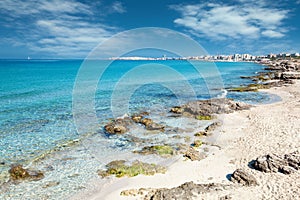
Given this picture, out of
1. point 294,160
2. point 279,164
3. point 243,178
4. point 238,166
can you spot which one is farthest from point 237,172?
point 294,160

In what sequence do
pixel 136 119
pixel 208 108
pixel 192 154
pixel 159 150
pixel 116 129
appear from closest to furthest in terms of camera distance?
pixel 192 154
pixel 159 150
pixel 116 129
pixel 136 119
pixel 208 108

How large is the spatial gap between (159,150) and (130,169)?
2865mm

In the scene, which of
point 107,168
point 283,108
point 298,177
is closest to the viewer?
point 298,177

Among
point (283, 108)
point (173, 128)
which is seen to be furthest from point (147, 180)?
point (283, 108)

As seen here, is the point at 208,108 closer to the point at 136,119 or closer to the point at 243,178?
the point at 136,119

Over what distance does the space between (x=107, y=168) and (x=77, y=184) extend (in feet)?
6.37

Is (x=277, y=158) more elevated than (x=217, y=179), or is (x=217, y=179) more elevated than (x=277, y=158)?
(x=277, y=158)

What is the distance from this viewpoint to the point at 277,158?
10.4 metres

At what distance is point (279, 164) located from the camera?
1002 centimetres

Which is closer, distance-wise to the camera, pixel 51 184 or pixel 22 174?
pixel 51 184

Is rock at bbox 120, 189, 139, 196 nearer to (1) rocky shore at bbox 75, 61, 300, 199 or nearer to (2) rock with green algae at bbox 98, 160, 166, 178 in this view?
(1) rocky shore at bbox 75, 61, 300, 199

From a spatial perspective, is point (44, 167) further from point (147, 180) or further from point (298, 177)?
point (298, 177)

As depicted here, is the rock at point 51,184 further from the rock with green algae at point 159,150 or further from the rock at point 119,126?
the rock at point 119,126

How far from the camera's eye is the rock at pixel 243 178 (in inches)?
362
